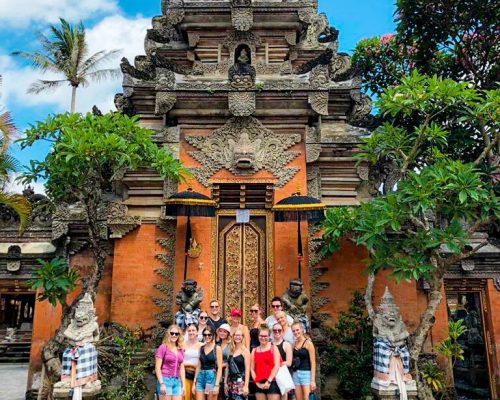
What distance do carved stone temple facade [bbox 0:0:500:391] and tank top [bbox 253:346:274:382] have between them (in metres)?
3.48

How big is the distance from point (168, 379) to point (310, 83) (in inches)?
281

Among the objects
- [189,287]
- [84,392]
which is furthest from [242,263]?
[84,392]

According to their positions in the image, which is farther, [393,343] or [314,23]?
[314,23]

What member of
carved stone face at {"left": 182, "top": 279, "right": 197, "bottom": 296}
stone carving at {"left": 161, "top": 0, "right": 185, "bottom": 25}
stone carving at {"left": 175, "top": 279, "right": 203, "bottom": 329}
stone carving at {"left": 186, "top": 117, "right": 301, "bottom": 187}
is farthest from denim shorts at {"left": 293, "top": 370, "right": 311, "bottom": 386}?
stone carving at {"left": 161, "top": 0, "right": 185, "bottom": 25}

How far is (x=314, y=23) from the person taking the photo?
1353 cm

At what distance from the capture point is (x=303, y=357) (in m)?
6.64

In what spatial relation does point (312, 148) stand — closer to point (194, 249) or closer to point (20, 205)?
point (194, 249)

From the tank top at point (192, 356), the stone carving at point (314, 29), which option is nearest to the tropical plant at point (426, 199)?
the tank top at point (192, 356)

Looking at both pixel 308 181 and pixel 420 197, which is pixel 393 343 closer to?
pixel 420 197

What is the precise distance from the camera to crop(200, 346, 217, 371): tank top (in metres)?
6.23

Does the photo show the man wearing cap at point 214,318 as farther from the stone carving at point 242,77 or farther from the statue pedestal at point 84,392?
the stone carving at point 242,77

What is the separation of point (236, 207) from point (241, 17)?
5.11 m

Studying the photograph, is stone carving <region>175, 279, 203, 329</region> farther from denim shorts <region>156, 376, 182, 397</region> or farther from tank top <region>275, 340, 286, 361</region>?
tank top <region>275, 340, 286, 361</region>

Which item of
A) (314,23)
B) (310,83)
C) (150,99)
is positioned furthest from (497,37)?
(150,99)
